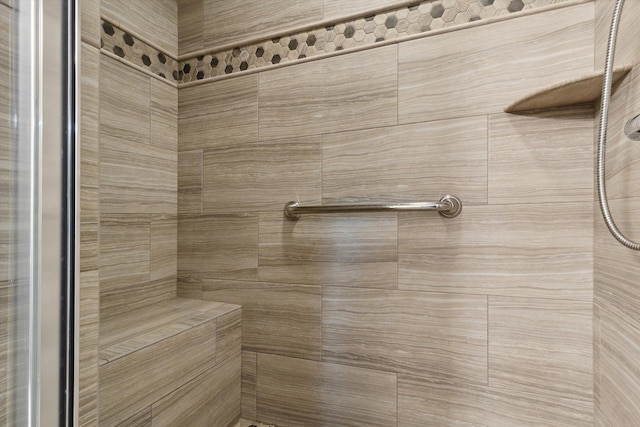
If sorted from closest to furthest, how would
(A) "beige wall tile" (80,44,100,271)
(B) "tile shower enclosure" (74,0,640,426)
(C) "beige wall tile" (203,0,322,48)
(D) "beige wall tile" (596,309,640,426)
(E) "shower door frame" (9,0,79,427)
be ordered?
(E) "shower door frame" (9,0,79,427)
(A) "beige wall tile" (80,44,100,271)
(D) "beige wall tile" (596,309,640,426)
(B) "tile shower enclosure" (74,0,640,426)
(C) "beige wall tile" (203,0,322,48)

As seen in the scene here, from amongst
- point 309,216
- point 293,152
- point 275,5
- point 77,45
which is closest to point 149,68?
point 275,5

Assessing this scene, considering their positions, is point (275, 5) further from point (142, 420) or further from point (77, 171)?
point (142, 420)

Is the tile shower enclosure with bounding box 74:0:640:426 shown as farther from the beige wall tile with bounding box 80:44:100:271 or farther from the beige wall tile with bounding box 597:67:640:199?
the beige wall tile with bounding box 80:44:100:271

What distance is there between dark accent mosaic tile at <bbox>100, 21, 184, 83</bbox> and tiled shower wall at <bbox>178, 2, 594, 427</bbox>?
0.14m

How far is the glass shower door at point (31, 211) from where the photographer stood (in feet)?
1.36

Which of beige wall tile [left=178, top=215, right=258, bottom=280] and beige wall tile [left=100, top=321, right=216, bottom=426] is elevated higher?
beige wall tile [left=178, top=215, right=258, bottom=280]

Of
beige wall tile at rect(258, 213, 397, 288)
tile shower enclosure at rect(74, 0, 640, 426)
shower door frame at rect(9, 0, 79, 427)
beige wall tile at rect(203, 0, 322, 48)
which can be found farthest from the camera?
beige wall tile at rect(203, 0, 322, 48)

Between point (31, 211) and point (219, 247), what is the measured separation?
97 cm

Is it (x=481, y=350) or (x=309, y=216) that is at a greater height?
(x=309, y=216)

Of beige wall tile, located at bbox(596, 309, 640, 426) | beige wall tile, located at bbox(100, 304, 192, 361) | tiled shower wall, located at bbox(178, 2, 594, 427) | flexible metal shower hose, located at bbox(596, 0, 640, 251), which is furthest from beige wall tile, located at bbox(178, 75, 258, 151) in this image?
beige wall tile, located at bbox(596, 309, 640, 426)

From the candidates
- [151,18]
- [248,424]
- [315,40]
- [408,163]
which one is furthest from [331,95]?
[248,424]

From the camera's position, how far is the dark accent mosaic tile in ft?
3.90

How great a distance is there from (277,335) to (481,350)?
2.30 feet

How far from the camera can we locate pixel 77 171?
0.45 metres
